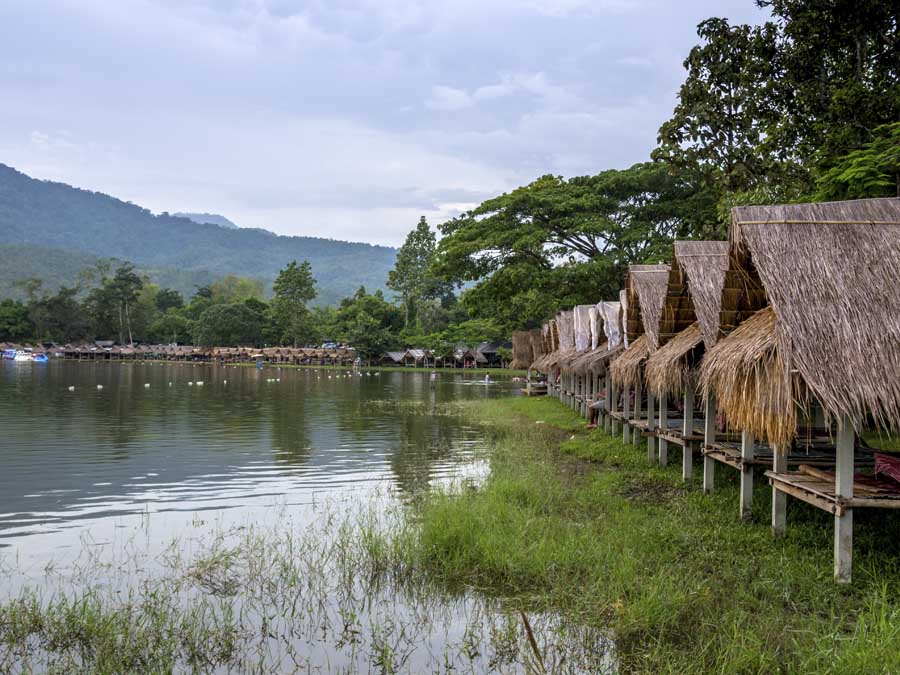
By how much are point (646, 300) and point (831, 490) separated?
5172 mm

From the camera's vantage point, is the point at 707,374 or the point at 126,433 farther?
the point at 126,433

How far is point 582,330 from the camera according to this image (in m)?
18.0

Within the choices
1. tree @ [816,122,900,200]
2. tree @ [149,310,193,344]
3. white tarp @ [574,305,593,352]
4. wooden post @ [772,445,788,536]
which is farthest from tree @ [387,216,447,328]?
wooden post @ [772,445,788,536]

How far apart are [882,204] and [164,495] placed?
29.2ft

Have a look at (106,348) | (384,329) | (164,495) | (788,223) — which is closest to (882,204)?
(788,223)

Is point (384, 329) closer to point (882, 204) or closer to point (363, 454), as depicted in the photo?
point (363, 454)

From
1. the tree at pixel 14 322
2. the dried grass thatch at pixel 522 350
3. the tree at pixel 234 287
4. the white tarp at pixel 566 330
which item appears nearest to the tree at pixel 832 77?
the white tarp at pixel 566 330

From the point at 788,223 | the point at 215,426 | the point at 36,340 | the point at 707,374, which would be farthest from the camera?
the point at 36,340

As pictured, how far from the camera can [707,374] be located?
6758 millimetres

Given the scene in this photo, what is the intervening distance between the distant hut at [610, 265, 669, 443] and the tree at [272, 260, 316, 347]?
5914 centimetres

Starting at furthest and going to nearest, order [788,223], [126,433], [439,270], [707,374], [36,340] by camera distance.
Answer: [36,340] < [439,270] < [126,433] < [707,374] < [788,223]

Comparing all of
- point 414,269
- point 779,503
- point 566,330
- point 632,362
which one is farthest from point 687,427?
point 414,269

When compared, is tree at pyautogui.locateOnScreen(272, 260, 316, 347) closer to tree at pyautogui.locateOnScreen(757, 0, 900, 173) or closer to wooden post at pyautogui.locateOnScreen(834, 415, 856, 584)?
tree at pyautogui.locateOnScreen(757, 0, 900, 173)

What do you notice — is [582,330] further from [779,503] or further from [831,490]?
[831,490]
